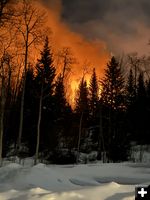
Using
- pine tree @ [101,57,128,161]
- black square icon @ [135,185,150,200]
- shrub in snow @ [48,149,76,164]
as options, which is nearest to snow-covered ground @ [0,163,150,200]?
black square icon @ [135,185,150,200]

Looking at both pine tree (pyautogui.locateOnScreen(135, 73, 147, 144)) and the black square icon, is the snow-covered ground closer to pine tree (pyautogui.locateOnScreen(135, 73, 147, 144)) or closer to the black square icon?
the black square icon

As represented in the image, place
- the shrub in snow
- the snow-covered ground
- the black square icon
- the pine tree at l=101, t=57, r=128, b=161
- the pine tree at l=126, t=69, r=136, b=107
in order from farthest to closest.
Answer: the pine tree at l=126, t=69, r=136, b=107
the pine tree at l=101, t=57, r=128, b=161
the shrub in snow
the snow-covered ground
the black square icon

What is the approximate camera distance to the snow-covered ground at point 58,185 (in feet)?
29.0

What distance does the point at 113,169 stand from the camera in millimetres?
24359

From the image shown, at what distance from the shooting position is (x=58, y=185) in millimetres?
14297

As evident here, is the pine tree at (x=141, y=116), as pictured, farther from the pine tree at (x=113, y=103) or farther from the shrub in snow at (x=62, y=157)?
the shrub in snow at (x=62, y=157)

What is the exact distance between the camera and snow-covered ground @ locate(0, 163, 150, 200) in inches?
348

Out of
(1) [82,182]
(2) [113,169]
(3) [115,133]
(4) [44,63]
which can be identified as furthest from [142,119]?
(1) [82,182]

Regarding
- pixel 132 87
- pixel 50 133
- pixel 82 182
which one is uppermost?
pixel 132 87

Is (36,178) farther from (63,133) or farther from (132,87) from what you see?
(132,87)

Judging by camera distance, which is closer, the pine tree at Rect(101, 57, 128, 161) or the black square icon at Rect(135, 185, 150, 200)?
the black square icon at Rect(135, 185, 150, 200)

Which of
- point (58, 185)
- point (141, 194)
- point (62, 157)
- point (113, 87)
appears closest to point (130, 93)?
point (113, 87)

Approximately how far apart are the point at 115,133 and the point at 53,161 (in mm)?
12089

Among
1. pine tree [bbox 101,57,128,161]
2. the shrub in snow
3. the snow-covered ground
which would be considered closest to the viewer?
the snow-covered ground
